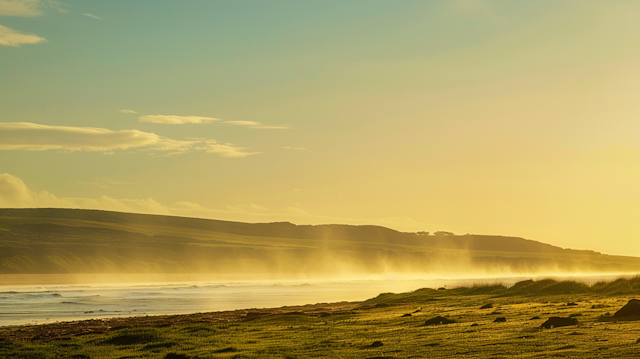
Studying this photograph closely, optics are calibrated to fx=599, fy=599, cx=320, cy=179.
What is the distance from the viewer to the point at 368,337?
34.4 metres

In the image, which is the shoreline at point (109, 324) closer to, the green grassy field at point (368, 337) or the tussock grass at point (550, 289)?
the green grassy field at point (368, 337)

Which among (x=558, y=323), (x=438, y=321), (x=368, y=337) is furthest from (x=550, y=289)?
(x=368, y=337)

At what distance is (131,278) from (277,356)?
125m

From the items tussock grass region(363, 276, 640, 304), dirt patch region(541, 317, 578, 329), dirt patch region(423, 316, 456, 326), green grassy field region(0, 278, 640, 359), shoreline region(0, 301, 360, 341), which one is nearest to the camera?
green grassy field region(0, 278, 640, 359)

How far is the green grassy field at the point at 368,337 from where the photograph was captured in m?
25.7

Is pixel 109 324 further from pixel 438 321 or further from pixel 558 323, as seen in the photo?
pixel 558 323

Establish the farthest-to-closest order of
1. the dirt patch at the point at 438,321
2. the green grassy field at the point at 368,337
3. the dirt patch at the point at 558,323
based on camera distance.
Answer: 1. the dirt patch at the point at 438,321
2. the dirt patch at the point at 558,323
3. the green grassy field at the point at 368,337

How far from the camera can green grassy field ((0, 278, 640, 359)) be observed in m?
25.7

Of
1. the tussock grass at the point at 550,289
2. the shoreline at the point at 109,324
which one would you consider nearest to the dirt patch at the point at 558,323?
the tussock grass at the point at 550,289

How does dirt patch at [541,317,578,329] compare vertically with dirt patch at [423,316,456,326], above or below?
above

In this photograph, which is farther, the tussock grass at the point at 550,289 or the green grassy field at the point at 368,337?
the tussock grass at the point at 550,289

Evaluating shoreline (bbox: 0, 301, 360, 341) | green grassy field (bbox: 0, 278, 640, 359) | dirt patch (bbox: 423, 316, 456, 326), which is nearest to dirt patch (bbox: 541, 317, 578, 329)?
green grassy field (bbox: 0, 278, 640, 359)


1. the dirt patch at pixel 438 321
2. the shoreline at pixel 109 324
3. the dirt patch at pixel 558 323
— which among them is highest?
the dirt patch at pixel 558 323

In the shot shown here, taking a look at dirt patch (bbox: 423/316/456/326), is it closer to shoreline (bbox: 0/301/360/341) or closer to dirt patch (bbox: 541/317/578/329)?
dirt patch (bbox: 541/317/578/329)
